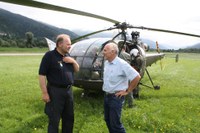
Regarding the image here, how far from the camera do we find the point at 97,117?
21.9ft

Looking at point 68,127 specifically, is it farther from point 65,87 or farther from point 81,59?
point 81,59

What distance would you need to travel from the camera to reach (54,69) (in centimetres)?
462

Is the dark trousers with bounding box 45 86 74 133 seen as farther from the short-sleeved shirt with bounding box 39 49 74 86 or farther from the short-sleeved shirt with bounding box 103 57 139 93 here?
the short-sleeved shirt with bounding box 103 57 139 93

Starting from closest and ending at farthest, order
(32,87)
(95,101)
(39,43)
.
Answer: (95,101) < (32,87) < (39,43)

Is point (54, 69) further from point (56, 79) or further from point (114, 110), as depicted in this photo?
point (114, 110)

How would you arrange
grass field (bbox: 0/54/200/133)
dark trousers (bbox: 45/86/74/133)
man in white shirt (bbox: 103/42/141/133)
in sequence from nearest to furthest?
man in white shirt (bbox: 103/42/141/133) → dark trousers (bbox: 45/86/74/133) → grass field (bbox: 0/54/200/133)

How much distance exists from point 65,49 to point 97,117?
104 inches

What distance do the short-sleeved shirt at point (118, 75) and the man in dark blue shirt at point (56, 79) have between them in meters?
0.74

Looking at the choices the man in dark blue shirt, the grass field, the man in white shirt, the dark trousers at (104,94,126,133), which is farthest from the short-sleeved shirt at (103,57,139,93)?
the grass field

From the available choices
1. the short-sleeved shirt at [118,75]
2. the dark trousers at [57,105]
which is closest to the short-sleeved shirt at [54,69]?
the dark trousers at [57,105]

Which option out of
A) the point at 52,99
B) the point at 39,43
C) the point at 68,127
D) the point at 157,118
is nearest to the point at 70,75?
the point at 52,99

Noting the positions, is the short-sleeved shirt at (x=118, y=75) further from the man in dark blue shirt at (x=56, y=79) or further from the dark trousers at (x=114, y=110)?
the man in dark blue shirt at (x=56, y=79)

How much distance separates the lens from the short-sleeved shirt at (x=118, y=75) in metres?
4.50

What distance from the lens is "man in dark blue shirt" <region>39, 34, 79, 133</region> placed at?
459 centimetres
